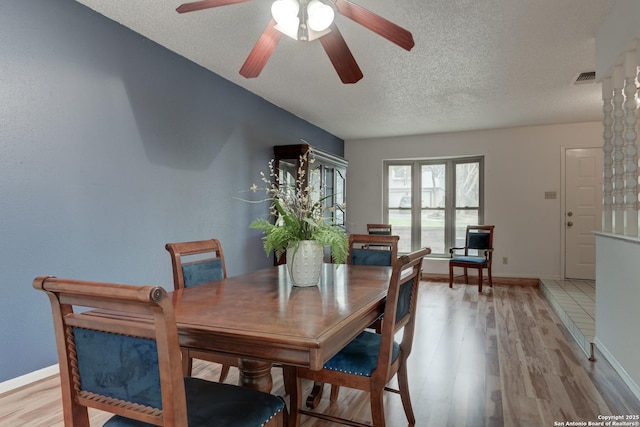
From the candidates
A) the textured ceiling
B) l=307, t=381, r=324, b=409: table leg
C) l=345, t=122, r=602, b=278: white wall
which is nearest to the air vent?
the textured ceiling

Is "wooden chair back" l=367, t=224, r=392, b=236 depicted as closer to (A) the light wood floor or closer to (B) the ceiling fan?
(A) the light wood floor

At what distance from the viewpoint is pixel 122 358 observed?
99 centimetres

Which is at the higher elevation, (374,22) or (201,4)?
(201,4)

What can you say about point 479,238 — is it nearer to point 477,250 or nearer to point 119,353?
point 477,250

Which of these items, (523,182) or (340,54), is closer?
(340,54)

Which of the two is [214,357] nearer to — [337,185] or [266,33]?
[266,33]

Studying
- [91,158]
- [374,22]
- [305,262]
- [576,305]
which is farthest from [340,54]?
[576,305]

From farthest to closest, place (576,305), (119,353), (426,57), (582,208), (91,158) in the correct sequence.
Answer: (582,208)
(576,305)
(426,57)
(91,158)
(119,353)

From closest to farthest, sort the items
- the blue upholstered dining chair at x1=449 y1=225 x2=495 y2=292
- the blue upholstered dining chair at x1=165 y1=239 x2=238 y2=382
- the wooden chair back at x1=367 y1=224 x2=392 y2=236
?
1. the blue upholstered dining chair at x1=165 y1=239 x2=238 y2=382
2. the blue upholstered dining chair at x1=449 y1=225 x2=495 y2=292
3. the wooden chair back at x1=367 y1=224 x2=392 y2=236

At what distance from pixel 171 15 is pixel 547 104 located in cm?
449

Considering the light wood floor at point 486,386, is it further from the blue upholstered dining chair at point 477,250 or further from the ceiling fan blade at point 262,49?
the ceiling fan blade at point 262,49

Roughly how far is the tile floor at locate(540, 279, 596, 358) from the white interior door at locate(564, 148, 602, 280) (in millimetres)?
297

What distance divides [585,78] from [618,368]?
2.90 metres

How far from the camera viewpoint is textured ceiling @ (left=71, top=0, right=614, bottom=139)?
2.64 m
